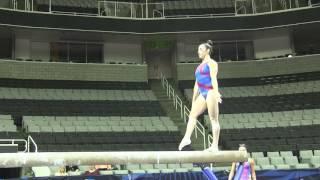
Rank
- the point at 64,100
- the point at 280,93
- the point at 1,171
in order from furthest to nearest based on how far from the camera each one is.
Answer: the point at 280,93 → the point at 64,100 → the point at 1,171

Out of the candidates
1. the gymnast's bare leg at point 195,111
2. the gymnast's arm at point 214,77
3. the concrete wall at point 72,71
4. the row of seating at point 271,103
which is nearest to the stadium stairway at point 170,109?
the concrete wall at point 72,71

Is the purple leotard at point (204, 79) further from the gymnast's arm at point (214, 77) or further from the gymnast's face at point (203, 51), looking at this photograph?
the gymnast's face at point (203, 51)

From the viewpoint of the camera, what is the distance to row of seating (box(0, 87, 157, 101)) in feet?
68.8

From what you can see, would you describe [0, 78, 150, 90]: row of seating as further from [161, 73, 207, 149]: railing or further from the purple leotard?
the purple leotard

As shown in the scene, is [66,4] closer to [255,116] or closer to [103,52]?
[103,52]

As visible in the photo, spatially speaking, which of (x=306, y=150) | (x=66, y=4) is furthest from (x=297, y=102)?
(x=66, y=4)

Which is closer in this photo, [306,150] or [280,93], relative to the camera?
[306,150]

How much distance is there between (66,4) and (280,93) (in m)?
12.5

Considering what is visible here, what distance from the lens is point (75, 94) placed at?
22016mm

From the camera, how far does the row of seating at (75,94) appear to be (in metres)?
21.0

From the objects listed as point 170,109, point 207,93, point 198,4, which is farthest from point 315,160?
point 198,4

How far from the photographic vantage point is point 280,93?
22.8 m

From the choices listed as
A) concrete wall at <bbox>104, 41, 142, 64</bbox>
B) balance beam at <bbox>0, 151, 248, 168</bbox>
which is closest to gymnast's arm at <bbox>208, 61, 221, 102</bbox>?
balance beam at <bbox>0, 151, 248, 168</bbox>

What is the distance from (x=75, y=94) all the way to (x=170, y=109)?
4701mm
